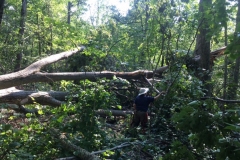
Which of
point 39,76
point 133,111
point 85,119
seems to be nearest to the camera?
point 85,119

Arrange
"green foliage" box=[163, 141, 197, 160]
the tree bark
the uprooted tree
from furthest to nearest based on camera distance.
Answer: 1. the tree bark
2. the uprooted tree
3. "green foliage" box=[163, 141, 197, 160]

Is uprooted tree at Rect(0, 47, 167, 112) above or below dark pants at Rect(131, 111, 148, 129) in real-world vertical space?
above

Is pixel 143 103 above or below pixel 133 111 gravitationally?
above

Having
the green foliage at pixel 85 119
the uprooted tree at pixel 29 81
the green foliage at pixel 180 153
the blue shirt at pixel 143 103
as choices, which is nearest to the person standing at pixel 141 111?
the blue shirt at pixel 143 103

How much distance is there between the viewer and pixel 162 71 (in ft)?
33.1

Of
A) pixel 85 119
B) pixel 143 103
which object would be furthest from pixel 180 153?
pixel 143 103

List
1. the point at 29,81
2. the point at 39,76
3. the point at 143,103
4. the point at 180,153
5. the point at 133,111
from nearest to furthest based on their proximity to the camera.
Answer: the point at 180,153 < the point at 143,103 < the point at 29,81 < the point at 39,76 < the point at 133,111

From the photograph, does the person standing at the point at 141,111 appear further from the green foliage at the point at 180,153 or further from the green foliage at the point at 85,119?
the green foliage at the point at 180,153

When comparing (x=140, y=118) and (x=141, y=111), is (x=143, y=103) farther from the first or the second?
(x=140, y=118)

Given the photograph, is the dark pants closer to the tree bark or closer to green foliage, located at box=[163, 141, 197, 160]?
the tree bark

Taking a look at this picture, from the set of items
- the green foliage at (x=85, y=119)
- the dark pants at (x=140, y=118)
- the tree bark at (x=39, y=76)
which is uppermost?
the tree bark at (x=39, y=76)

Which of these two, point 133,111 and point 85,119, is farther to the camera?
Answer: point 133,111

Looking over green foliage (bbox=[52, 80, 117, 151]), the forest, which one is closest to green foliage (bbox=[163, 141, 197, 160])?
the forest

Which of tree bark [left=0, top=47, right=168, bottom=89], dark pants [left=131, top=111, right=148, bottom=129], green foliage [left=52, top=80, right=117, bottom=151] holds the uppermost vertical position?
tree bark [left=0, top=47, right=168, bottom=89]
